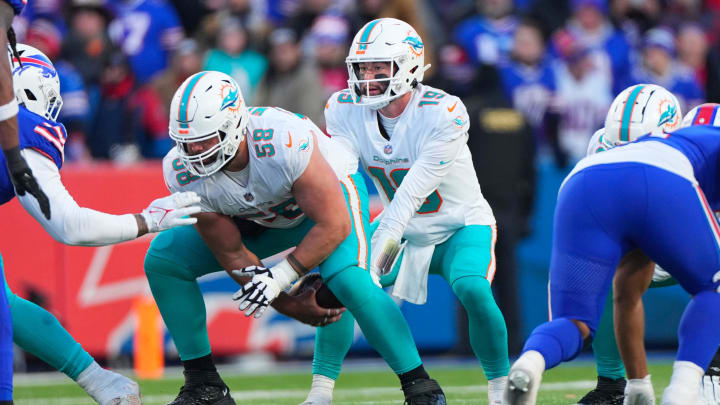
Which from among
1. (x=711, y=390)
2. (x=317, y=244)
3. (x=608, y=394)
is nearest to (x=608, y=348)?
(x=608, y=394)

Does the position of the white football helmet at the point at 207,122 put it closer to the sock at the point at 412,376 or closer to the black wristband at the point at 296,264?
the black wristband at the point at 296,264

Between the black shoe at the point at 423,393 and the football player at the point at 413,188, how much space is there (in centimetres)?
56

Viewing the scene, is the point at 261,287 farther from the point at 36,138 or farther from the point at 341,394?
the point at 341,394

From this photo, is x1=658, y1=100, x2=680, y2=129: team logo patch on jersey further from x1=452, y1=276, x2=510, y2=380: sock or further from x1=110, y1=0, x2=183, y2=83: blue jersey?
x1=110, y1=0, x2=183, y2=83: blue jersey

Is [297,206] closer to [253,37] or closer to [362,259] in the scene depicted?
[362,259]

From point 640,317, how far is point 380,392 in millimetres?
2256

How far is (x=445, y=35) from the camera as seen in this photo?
1138cm

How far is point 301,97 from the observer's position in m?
9.55

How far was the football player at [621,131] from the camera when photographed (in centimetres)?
526

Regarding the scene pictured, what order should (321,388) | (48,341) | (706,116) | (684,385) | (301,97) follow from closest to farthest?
(684,385)
(706,116)
(48,341)
(321,388)
(301,97)

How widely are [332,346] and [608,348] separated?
1.36m

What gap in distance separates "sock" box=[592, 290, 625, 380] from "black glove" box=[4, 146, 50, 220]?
2750mm

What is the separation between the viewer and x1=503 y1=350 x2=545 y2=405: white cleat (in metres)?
3.97

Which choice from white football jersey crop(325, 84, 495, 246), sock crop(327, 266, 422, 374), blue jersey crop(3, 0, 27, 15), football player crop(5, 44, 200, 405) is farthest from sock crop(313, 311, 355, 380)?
blue jersey crop(3, 0, 27, 15)
